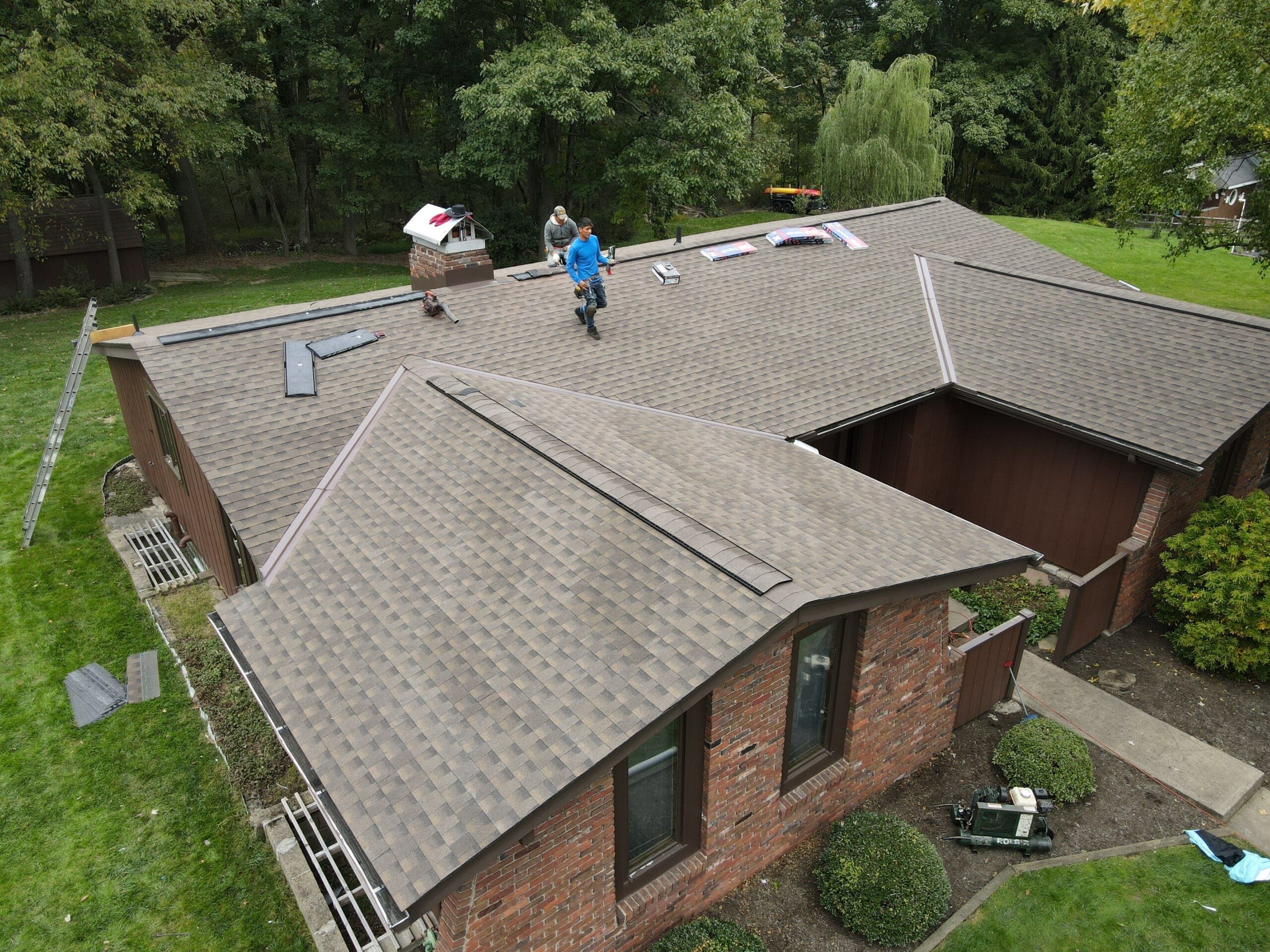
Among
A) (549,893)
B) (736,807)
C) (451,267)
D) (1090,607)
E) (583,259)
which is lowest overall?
(1090,607)

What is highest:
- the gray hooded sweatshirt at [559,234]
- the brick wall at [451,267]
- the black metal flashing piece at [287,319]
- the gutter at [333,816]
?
the gray hooded sweatshirt at [559,234]

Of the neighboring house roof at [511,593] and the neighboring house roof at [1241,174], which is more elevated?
the neighboring house roof at [1241,174]

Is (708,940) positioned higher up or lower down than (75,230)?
lower down

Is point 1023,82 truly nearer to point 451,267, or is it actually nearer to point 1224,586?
point 1224,586

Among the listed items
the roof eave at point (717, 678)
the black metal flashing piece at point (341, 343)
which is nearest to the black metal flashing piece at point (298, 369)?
the black metal flashing piece at point (341, 343)

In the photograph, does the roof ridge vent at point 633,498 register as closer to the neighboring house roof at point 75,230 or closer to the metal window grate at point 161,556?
the metal window grate at point 161,556

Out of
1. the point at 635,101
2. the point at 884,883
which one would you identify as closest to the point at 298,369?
the point at 884,883

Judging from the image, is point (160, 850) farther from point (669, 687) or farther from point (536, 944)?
point (669, 687)
